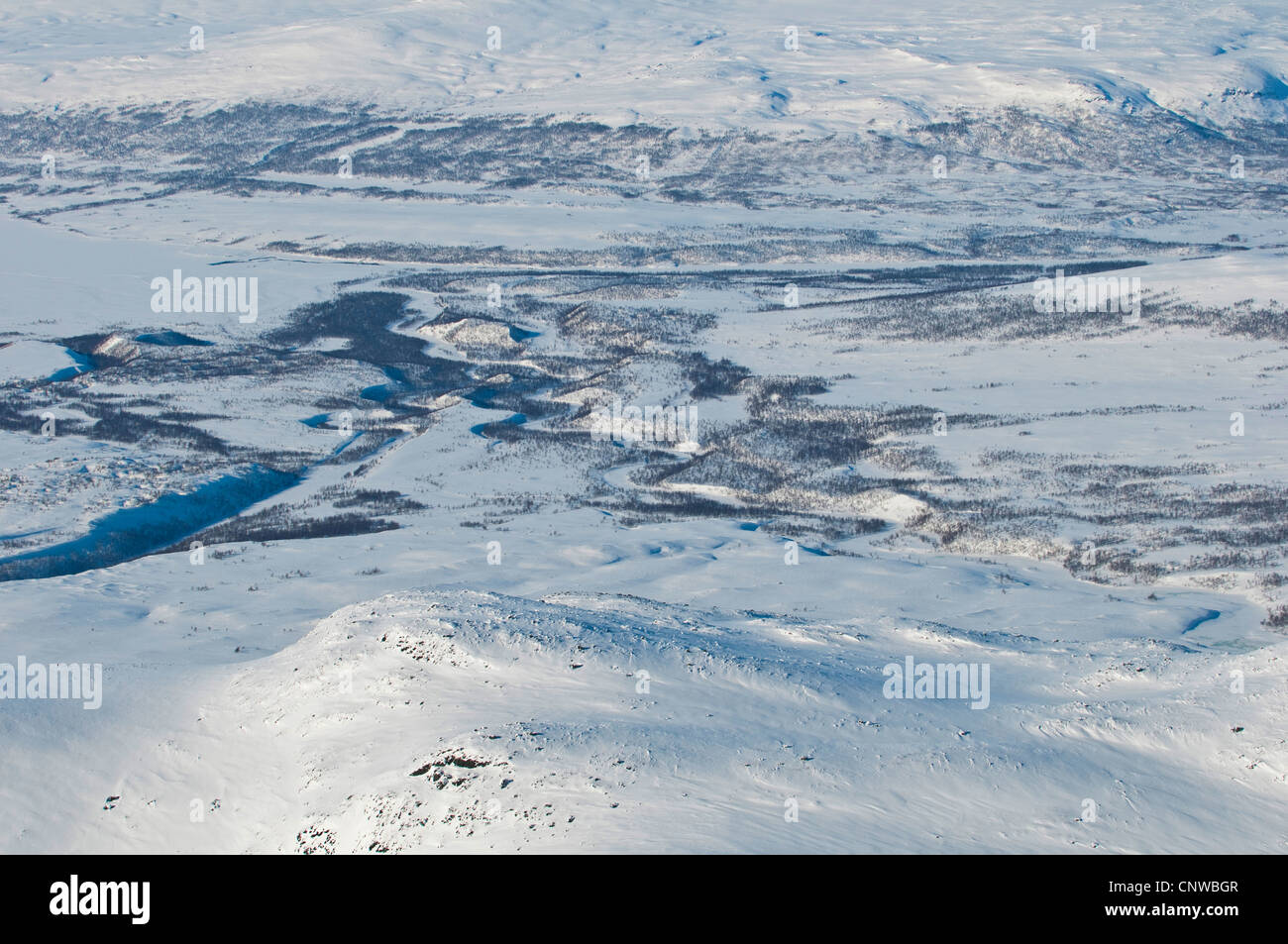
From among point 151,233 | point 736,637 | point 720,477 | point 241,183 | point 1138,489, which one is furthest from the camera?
point 241,183

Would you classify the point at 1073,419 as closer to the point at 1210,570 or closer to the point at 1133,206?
the point at 1210,570

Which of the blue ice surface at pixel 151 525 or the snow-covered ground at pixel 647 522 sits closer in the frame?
the snow-covered ground at pixel 647 522

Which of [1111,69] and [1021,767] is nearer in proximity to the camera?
[1021,767]

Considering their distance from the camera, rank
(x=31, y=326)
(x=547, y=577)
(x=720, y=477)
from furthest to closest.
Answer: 1. (x=31, y=326)
2. (x=720, y=477)
3. (x=547, y=577)

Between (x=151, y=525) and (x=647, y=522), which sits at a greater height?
(x=647, y=522)

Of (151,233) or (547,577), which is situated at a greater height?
(151,233)

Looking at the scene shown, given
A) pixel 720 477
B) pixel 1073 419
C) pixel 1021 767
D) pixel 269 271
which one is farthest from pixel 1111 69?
pixel 1021 767

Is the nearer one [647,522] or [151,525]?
[647,522]

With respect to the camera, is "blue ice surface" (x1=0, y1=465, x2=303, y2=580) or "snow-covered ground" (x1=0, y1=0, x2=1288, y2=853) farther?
"blue ice surface" (x1=0, y1=465, x2=303, y2=580)
